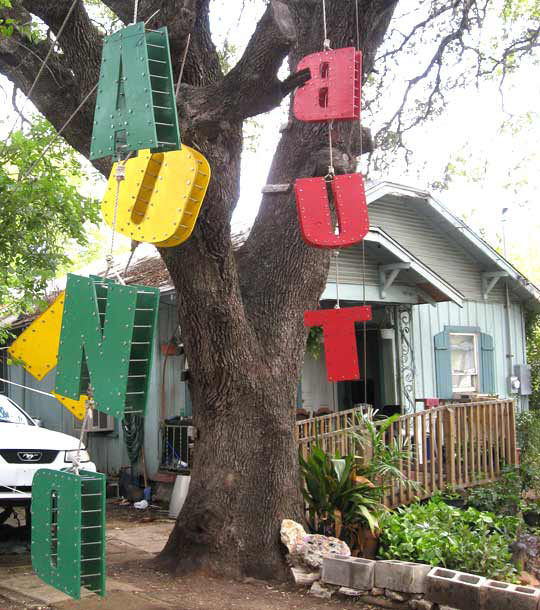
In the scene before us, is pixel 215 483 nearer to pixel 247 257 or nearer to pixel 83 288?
pixel 247 257

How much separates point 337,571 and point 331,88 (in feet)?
14.1

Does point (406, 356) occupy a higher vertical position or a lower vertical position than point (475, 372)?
higher

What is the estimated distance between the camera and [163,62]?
484 centimetres

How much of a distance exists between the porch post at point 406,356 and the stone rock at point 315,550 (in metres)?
6.45

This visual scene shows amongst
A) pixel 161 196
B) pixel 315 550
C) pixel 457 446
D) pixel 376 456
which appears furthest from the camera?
pixel 457 446

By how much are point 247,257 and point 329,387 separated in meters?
6.75

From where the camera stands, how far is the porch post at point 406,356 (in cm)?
1377

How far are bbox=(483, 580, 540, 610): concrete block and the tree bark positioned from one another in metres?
2.02

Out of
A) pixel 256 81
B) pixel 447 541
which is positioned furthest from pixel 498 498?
pixel 256 81

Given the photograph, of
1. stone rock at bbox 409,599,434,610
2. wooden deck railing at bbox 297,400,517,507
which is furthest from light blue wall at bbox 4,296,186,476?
stone rock at bbox 409,599,434,610

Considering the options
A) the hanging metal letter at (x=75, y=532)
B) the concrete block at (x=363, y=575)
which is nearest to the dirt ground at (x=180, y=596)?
the concrete block at (x=363, y=575)

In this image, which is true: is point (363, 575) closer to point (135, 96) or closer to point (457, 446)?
point (457, 446)

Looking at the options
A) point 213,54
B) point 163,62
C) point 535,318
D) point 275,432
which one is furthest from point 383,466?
point 535,318

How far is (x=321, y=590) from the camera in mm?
7047
